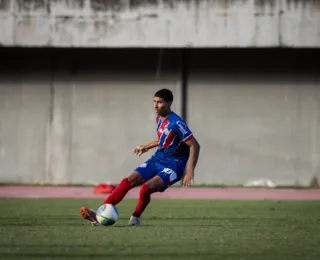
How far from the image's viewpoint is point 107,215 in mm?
11250

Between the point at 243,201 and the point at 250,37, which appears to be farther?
the point at 250,37

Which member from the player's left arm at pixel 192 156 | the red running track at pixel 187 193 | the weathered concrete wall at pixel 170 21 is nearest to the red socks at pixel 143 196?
the player's left arm at pixel 192 156

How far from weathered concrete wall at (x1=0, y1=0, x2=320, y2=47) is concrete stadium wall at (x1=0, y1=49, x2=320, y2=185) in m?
1.16

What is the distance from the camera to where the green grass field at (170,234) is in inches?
321

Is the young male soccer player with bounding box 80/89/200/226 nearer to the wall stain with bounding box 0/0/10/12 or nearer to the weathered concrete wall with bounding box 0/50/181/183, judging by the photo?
the wall stain with bounding box 0/0/10/12

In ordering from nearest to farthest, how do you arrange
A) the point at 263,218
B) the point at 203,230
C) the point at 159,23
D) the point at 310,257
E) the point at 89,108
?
the point at 310,257, the point at 203,230, the point at 263,218, the point at 159,23, the point at 89,108

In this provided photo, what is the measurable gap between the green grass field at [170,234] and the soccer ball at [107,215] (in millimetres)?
102

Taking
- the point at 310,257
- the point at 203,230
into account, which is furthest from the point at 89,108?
the point at 310,257

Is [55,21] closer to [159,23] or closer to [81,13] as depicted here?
[81,13]

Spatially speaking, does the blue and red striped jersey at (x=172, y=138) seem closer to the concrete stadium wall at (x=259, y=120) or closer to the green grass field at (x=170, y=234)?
the green grass field at (x=170, y=234)

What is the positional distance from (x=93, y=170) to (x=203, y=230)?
47.4 ft

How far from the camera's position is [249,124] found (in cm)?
2502

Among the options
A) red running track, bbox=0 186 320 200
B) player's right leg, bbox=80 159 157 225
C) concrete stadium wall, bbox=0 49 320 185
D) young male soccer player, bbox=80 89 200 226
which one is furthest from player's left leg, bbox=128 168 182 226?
concrete stadium wall, bbox=0 49 320 185

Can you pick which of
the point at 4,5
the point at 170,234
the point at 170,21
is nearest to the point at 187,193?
the point at 170,21
